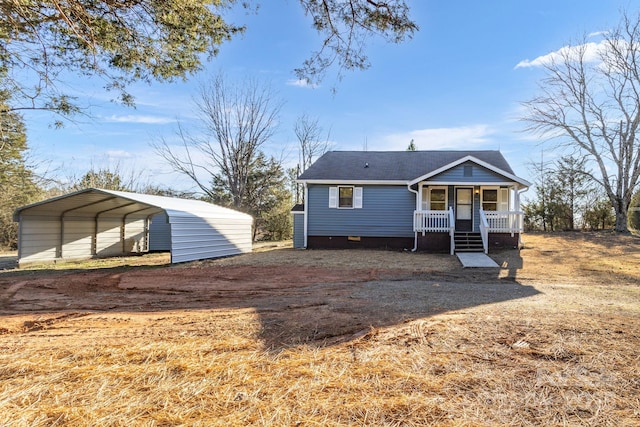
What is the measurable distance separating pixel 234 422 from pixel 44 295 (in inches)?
250

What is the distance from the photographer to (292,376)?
8.66 feet

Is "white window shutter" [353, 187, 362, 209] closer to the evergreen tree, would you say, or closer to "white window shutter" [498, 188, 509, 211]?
"white window shutter" [498, 188, 509, 211]

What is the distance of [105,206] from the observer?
13.7 metres

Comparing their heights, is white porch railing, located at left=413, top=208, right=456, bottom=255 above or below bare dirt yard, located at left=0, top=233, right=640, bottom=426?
above

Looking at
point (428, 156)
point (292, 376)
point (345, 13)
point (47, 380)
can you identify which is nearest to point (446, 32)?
point (345, 13)

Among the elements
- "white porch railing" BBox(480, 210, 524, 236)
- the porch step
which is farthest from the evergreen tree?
"white porch railing" BBox(480, 210, 524, 236)

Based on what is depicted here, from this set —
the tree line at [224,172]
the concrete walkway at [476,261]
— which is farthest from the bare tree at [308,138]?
the concrete walkway at [476,261]

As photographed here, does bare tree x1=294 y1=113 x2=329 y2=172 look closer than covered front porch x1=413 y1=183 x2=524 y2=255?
No

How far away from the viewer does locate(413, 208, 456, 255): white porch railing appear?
13.9 m

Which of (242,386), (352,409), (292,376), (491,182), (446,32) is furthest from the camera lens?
(491,182)

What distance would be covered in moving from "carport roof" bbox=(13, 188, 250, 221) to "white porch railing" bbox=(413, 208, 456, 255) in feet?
25.2

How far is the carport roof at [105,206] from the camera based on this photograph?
35.5ft

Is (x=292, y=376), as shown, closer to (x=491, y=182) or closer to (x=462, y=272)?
(x=462, y=272)

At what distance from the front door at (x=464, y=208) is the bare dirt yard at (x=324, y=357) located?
27.5ft
